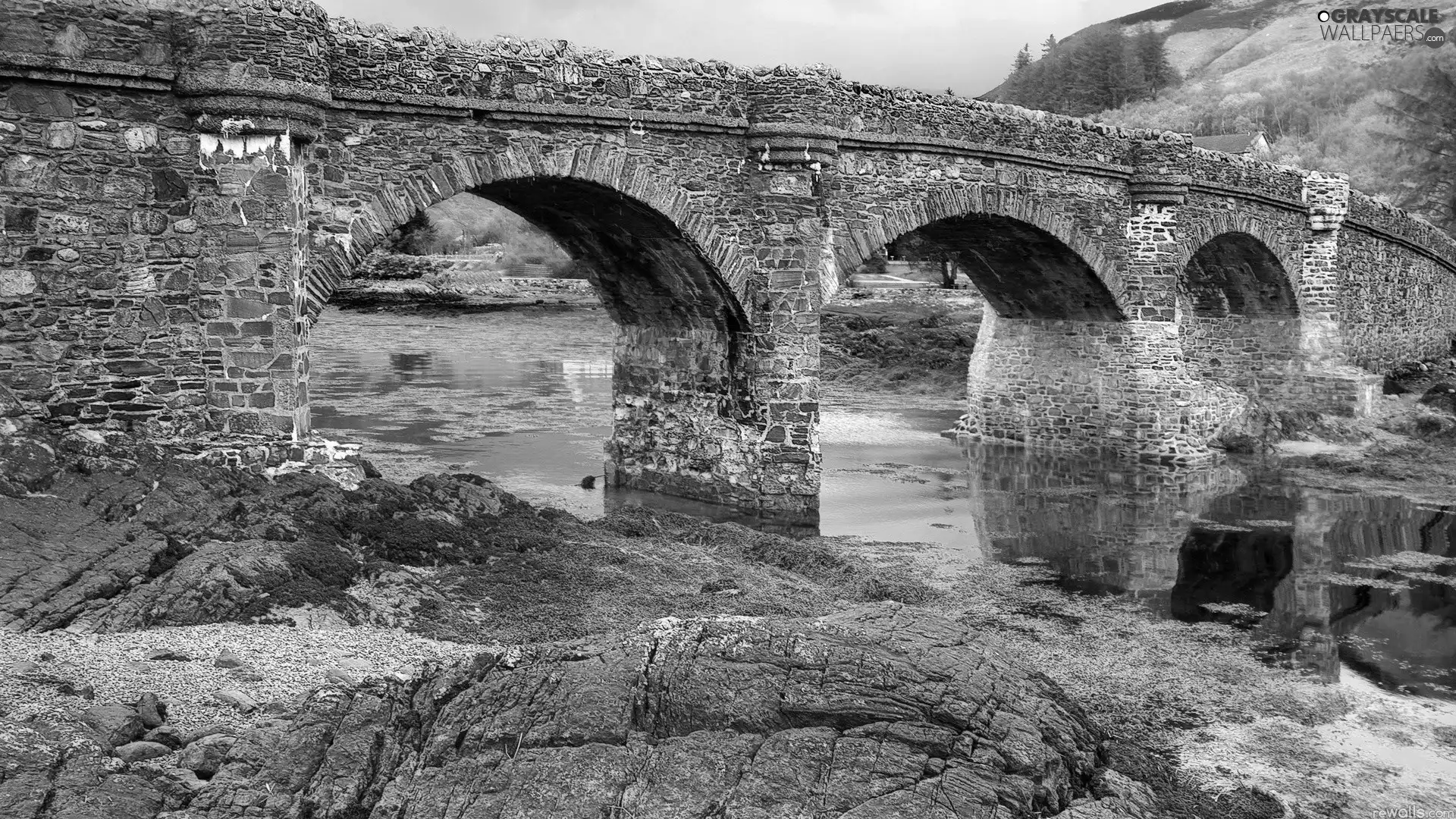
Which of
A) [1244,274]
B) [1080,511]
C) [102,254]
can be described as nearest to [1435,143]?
[1244,274]

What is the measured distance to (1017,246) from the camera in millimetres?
19156

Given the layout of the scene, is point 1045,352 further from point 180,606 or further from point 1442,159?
point 1442,159

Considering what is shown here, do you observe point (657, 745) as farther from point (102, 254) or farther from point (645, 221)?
point (645, 221)

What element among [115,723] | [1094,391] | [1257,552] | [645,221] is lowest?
[1257,552]

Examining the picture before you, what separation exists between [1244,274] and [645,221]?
15.1 metres

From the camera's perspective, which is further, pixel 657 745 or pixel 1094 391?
pixel 1094 391

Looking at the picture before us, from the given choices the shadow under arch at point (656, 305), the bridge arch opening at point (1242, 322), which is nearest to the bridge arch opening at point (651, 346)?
the shadow under arch at point (656, 305)

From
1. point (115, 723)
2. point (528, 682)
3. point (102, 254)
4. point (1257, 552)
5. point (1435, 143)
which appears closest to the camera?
point (115, 723)

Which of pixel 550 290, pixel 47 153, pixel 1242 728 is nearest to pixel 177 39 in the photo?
pixel 47 153

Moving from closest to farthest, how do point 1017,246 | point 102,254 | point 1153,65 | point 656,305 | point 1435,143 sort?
point 102,254
point 656,305
point 1017,246
point 1435,143
point 1153,65

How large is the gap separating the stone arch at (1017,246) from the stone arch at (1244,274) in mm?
3050

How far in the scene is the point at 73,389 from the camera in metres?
10.6

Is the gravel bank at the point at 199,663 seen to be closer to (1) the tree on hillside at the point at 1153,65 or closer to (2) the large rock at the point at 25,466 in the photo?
(2) the large rock at the point at 25,466

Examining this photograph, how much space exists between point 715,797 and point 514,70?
916cm
